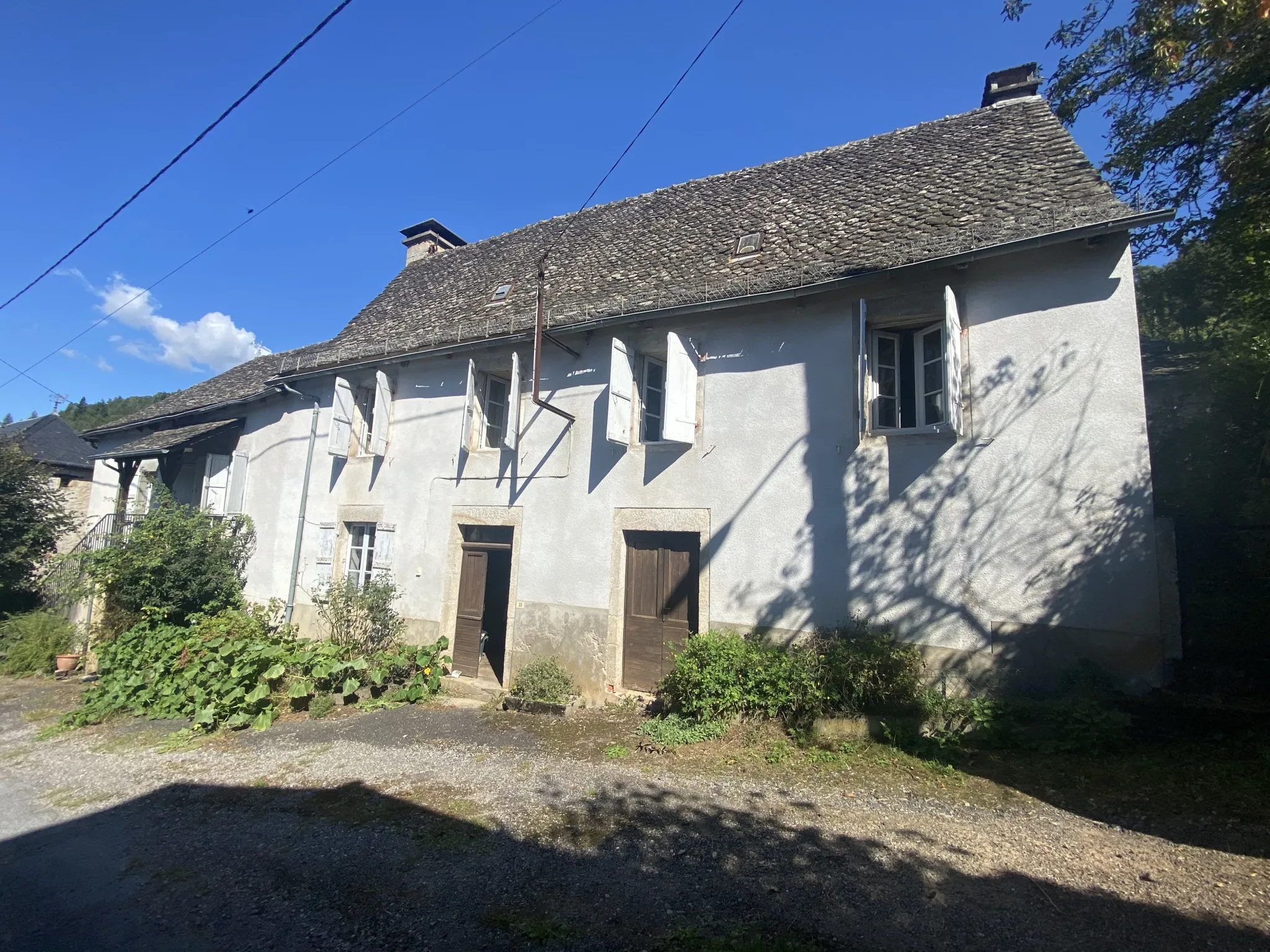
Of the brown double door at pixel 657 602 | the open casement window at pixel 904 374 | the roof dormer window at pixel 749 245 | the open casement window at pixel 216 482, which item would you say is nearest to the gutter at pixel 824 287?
the open casement window at pixel 904 374

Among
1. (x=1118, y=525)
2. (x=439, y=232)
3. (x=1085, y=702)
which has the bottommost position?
(x=1085, y=702)

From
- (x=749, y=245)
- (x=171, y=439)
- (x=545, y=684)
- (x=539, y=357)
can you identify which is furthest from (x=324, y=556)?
(x=749, y=245)

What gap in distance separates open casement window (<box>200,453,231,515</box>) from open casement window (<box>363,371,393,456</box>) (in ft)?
14.0

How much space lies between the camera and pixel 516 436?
8.76 meters

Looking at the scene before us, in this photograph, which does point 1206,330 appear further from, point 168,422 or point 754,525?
point 168,422

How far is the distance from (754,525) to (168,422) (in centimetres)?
1382

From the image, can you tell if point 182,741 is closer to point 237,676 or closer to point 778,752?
point 237,676

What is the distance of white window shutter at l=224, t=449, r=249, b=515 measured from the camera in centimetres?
1197

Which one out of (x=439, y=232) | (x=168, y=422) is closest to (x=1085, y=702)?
(x=439, y=232)

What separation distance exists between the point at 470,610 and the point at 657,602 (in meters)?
3.18

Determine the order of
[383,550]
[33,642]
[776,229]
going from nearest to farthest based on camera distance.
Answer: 1. [776,229]
2. [383,550]
3. [33,642]

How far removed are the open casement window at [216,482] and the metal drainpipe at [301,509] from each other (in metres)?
2.39

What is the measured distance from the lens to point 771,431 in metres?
7.02

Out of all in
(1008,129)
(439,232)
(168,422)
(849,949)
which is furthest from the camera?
(439,232)
